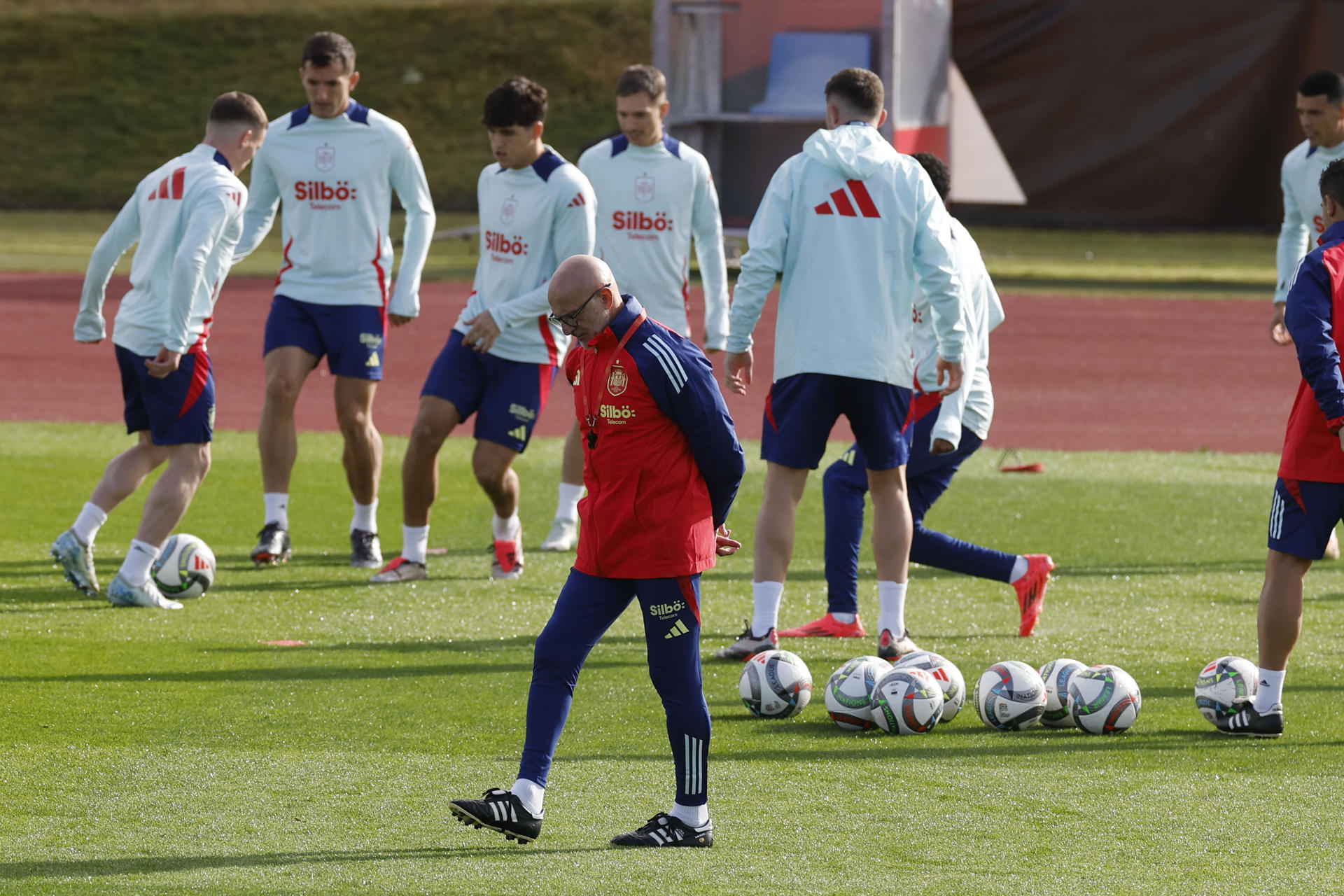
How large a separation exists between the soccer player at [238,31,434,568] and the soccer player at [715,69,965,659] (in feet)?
8.28

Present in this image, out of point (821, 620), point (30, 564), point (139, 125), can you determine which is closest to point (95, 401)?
point (30, 564)

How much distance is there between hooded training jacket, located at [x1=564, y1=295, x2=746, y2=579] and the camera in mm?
4543

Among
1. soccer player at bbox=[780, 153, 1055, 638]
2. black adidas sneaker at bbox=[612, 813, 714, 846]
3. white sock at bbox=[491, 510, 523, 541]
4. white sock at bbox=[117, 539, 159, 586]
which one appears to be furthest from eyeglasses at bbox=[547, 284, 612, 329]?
white sock at bbox=[491, 510, 523, 541]

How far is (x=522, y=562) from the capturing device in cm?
895

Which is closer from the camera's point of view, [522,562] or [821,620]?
[821,620]

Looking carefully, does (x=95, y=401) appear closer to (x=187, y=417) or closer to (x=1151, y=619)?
(x=187, y=417)

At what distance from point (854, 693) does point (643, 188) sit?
400cm

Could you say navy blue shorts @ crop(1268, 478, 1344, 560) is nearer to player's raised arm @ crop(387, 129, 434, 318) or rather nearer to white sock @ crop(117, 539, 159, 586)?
player's raised arm @ crop(387, 129, 434, 318)

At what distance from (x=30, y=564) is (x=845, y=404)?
425 centimetres

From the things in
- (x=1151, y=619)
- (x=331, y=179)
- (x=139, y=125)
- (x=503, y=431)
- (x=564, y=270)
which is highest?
→ (x=139, y=125)

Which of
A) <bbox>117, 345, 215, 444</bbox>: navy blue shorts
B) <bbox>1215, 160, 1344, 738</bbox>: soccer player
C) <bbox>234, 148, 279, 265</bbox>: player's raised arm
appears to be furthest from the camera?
<bbox>234, 148, 279, 265</bbox>: player's raised arm

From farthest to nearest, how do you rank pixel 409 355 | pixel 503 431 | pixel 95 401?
pixel 409 355 → pixel 95 401 → pixel 503 431

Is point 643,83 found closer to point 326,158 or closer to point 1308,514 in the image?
point 326,158

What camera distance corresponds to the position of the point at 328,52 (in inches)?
339
